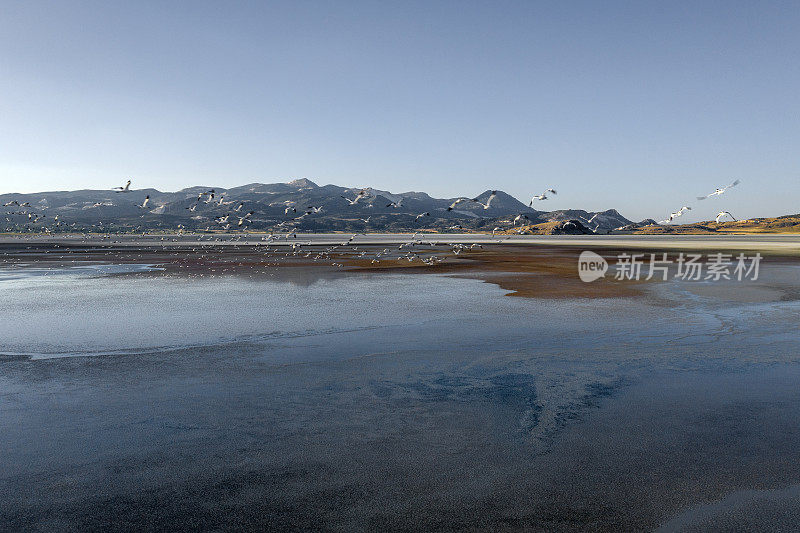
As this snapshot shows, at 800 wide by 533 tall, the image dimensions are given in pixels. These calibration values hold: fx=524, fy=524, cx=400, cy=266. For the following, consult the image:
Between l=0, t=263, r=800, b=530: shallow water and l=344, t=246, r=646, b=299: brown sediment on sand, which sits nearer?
l=0, t=263, r=800, b=530: shallow water

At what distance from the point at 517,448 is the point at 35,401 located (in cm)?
919

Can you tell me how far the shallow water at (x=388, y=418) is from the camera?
6.41 m

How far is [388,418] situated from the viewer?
368 inches

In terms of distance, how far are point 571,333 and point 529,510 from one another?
35.9 feet

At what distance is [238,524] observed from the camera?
235 inches

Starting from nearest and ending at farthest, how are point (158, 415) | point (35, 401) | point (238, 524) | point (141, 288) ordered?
point (238, 524) < point (158, 415) < point (35, 401) < point (141, 288)

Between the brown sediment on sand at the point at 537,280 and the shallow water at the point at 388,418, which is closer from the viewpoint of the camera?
the shallow water at the point at 388,418

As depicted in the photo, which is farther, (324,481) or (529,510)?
(324,481)

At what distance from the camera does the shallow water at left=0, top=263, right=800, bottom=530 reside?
6.41 m

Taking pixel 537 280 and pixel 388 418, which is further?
pixel 537 280

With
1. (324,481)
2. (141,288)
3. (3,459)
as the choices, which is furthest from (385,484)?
(141,288)

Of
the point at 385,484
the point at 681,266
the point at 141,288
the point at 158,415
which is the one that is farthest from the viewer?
the point at 681,266

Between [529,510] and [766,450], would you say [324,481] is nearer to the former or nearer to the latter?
[529,510]

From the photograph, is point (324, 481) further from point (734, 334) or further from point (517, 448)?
point (734, 334)
